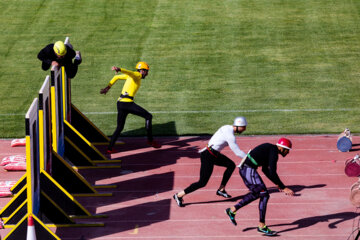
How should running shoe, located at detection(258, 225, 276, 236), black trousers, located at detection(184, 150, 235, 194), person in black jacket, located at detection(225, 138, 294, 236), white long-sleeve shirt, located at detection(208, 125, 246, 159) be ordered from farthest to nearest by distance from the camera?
black trousers, located at detection(184, 150, 235, 194), white long-sleeve shirt, located at detection(208, 125, 246, 159), running shoe, located at detection(258, 225, 276, 236), person in black jacket, located at detection(225, 138, 294, 236)

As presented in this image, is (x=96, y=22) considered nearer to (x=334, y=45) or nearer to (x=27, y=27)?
(x=27, y=27)

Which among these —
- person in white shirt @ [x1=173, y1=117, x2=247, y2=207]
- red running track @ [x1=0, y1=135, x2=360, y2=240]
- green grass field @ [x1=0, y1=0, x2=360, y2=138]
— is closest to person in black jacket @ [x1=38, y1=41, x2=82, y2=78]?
red running track @ [x1=0, y1=135, x2=360, y2=240]

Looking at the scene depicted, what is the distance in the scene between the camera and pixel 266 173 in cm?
1238

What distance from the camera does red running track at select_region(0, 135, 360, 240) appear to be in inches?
490

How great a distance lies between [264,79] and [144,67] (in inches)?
261

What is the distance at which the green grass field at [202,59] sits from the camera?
1931 cm

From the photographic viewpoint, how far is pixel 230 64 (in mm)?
22688

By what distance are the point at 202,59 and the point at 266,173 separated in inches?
434

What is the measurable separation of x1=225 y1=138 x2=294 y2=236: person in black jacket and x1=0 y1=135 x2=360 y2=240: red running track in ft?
1.08

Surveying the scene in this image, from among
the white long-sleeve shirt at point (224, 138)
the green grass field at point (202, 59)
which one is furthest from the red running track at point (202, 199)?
the green grass field at point (202, 59)

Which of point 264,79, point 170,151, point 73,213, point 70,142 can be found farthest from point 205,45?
point 73,213

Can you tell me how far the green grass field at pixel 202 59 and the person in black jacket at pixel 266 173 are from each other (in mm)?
5747

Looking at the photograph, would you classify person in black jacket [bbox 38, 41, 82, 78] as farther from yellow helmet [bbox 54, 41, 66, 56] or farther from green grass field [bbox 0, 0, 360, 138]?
green grass field [bbox 0, 0, 360, 138]

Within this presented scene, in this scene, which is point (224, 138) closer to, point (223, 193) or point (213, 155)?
point (213, 155)
